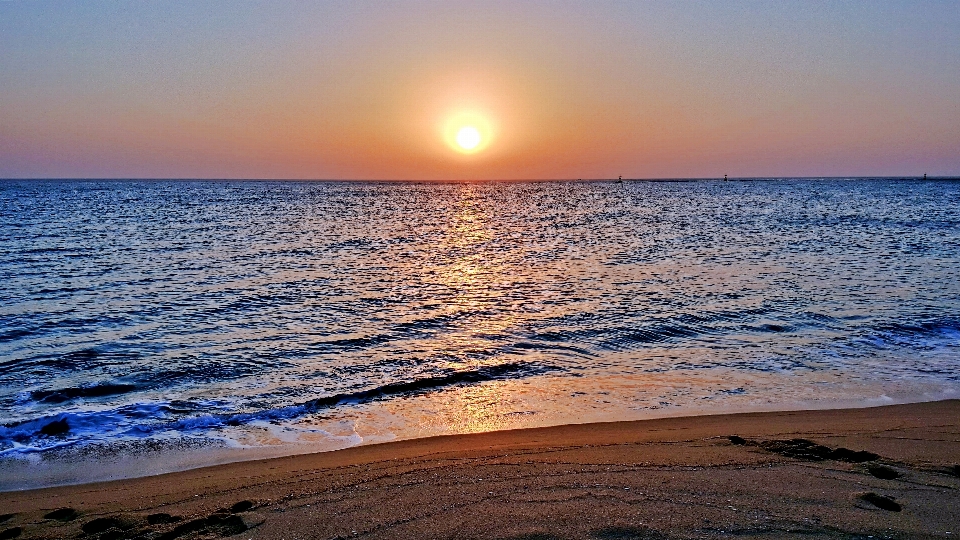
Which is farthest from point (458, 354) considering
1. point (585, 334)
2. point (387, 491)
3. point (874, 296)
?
point (874, 296)

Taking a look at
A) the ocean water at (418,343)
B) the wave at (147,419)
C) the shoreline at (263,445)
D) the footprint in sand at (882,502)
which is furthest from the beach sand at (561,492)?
the wave at (147,419)

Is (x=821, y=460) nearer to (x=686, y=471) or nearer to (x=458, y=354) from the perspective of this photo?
Result: (x=686, y=471)

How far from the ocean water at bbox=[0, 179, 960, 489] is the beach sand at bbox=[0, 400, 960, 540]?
139cm

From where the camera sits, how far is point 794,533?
18.3 ft

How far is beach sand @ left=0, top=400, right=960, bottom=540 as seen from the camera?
581 centimetres

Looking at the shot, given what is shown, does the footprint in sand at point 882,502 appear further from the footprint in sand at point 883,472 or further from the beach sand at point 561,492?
the footprint in sand at point 883,472

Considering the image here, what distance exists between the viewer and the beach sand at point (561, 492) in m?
5.81

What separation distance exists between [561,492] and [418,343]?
9.29 metres

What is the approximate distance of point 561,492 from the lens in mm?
6496

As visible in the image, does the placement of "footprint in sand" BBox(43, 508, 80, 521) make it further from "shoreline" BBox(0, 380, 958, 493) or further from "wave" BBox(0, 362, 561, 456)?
"wave" BBox(0, 362, 561, 456)

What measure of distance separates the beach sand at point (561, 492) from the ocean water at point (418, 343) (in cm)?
139

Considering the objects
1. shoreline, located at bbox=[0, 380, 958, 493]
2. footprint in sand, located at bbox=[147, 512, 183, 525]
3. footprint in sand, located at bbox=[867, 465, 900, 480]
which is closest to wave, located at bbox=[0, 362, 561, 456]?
shoreline, located at bbox=[0, 380, 958, 493]

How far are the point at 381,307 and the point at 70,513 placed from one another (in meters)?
13.1

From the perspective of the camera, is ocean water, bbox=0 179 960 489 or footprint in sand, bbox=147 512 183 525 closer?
footprint in sand, bbox=147 512 183 525
